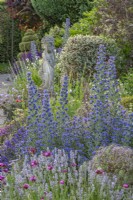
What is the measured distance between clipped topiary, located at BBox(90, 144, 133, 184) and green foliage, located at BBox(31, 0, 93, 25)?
484 inches

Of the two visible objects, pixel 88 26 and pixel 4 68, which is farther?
pixel 4 68

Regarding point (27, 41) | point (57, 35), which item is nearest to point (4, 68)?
point (27, 41)

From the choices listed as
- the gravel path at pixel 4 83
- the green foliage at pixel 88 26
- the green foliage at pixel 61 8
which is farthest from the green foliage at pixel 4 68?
the green foliage at pixel 88 26

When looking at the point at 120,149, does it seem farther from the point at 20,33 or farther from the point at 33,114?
the point at 20,33

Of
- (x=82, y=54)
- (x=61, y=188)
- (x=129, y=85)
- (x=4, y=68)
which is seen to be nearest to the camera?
(x=61, y=188)

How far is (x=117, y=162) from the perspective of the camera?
4.94 metres

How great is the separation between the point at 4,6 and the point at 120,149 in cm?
1696

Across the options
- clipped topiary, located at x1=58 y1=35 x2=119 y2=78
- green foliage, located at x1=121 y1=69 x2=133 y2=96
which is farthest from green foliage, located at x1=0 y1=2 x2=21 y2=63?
green foliage, located at x1=121 y1=69 x2=133 y2=96

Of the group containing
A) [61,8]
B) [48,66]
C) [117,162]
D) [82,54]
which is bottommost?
[117,162]

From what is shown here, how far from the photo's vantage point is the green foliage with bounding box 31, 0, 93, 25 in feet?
56.2

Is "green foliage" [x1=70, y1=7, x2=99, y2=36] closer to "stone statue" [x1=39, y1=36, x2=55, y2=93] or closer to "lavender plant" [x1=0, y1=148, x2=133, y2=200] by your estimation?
"stone statue" [x1=39, y1=36, x2=55, y2=93]

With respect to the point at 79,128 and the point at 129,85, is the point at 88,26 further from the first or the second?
the point at 79,128

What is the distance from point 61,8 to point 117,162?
12.9 m

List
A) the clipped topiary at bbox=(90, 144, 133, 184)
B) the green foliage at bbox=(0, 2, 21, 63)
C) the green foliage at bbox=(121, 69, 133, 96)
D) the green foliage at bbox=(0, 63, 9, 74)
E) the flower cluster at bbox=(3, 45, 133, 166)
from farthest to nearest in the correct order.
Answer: the green foliage at bbox=(0, 2, 21, 63) → the green foliage at bbox=(0, 63, 9, 74) → the green foliage at bbox=(121, 69, 133, 96) → the flower cluster at bbox=(3, 45, 133, 166) → the clipped topiary at bbox=(90, 144, 133, 184)
